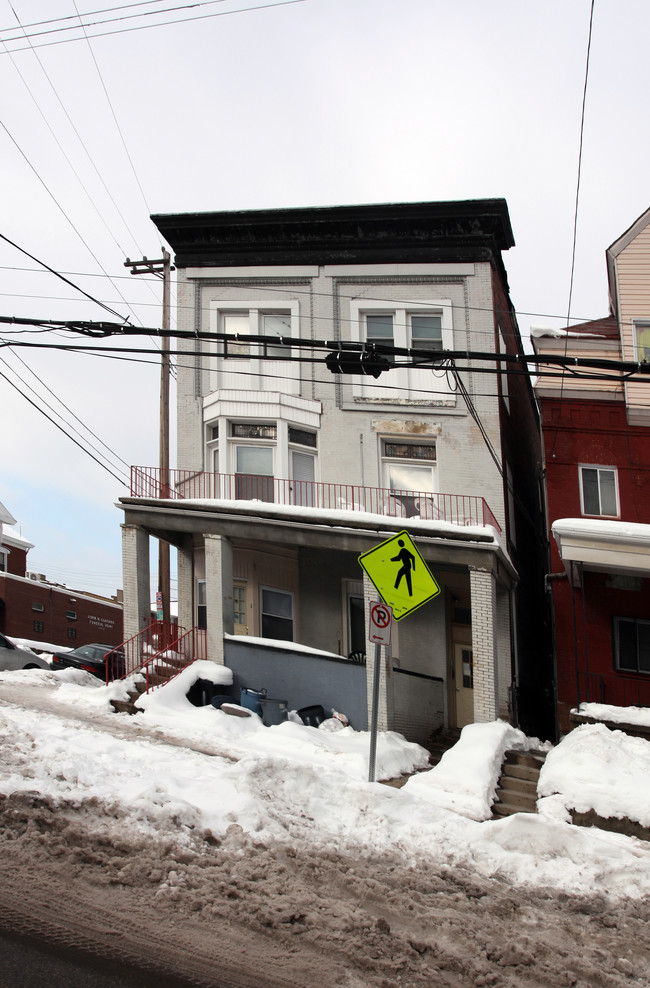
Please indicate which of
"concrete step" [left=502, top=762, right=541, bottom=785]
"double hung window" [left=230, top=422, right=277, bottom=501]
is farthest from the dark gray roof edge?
"concrete step" [left=502, top=762, right=541, bottom=785]

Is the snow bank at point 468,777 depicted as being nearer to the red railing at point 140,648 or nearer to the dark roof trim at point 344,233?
the red railing at point 140,648

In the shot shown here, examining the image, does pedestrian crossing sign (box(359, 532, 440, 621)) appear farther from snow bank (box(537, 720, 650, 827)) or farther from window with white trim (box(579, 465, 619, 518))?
window with white trim (box(579, 465, 619, 518))

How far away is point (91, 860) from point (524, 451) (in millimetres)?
21017

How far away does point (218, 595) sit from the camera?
16.5m

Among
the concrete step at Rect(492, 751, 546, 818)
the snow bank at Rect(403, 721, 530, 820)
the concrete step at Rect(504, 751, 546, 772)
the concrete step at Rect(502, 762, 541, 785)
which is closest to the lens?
the snow bank at Rect(403, 721, 530, 820)

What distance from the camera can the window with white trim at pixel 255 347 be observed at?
19438 mm

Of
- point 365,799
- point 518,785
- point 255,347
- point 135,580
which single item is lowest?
point 518,785

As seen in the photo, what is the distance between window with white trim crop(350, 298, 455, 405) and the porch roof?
5.04 meters

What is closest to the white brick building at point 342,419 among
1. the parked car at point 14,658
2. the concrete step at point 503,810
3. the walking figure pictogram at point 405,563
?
the parked car at point 14,658

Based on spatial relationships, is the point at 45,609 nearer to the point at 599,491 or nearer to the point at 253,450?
the point at 253,450

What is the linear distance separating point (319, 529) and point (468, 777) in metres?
6.46

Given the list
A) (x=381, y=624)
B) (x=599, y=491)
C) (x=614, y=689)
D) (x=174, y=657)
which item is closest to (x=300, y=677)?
(x=174, y=657)

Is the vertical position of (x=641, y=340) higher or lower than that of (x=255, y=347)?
lower

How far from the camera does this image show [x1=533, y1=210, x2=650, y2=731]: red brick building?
17.3 meters
